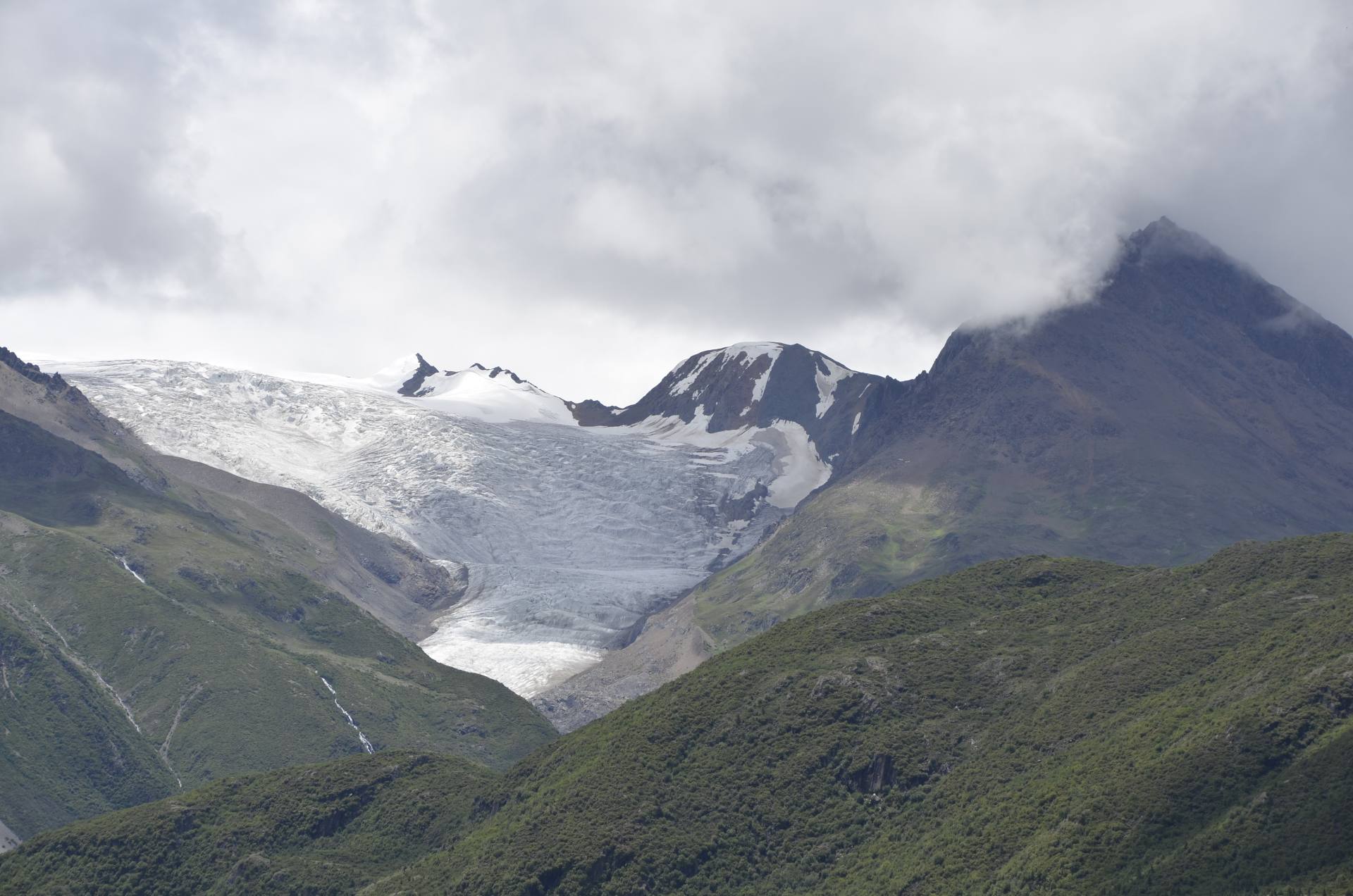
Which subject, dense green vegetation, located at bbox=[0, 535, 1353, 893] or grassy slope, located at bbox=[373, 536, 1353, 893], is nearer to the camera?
dense green vegetation, located at bbox=[0, 535, 1353, 893]

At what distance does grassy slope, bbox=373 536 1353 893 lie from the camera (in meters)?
142

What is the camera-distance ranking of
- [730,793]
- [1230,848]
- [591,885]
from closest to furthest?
[1230,848], [591,885], [730,793]

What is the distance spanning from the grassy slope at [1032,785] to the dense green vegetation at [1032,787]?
259 millimetres

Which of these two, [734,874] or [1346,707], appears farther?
[734,874]

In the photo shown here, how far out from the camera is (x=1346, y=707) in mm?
148875

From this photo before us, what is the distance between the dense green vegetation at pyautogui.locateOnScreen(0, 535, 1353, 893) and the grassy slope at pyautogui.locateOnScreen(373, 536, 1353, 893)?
0.85ft

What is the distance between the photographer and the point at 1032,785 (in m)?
165

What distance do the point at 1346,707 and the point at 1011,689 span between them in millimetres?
48171

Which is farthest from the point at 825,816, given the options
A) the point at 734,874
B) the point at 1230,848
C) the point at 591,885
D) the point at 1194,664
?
the point at 1230,848

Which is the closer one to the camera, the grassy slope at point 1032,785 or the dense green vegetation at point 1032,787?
the dense green vegetation at point 1032,787

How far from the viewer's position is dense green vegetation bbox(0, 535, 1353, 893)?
14112 centimetres

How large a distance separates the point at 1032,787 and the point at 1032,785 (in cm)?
63

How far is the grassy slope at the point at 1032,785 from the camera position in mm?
141500

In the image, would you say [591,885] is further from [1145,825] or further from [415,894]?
[1145,825]
